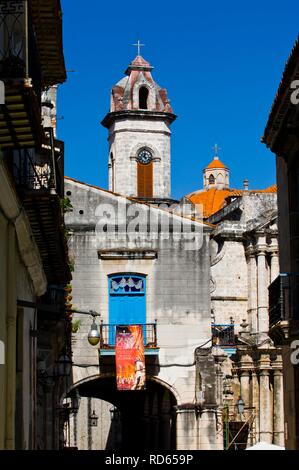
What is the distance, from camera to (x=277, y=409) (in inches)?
1741

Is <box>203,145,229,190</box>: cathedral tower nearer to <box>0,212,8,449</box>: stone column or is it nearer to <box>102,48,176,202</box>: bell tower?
<box>102,48,176,202</box>: bell tower

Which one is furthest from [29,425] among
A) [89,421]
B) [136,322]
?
[89,421]

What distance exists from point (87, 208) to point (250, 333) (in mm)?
13373

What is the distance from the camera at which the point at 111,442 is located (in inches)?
2158

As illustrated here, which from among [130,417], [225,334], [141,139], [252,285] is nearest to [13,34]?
[225,334]

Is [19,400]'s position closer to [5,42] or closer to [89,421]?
[5,42]

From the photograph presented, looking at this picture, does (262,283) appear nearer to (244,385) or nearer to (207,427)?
(244,385)

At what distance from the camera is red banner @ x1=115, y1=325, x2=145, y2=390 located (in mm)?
33500

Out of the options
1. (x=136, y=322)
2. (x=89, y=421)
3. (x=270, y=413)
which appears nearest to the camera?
(x=136, y=322)

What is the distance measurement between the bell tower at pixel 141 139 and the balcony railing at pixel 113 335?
34.9 metres

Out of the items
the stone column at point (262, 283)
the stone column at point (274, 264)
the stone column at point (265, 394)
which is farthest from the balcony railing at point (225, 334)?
the stone column at point (274, 264)

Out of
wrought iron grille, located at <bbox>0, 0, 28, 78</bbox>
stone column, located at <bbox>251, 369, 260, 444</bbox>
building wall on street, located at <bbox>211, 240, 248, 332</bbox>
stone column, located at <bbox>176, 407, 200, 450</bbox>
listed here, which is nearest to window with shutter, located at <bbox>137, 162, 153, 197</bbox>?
building wall on street, located at <bbox>211, 240, 248, 332</bbox>

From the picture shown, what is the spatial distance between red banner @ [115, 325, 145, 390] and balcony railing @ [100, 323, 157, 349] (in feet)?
1.91

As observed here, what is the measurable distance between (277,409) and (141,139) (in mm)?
28641
